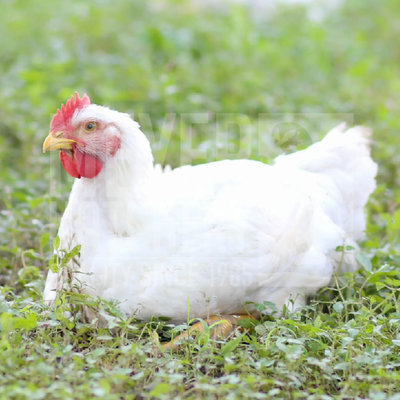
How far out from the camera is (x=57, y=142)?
2.87 meters

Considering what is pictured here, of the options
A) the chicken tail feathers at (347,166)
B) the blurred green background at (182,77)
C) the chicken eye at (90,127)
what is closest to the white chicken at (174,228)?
the chicken eye at (90,127)

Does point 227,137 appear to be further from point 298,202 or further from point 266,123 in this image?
point 298,202

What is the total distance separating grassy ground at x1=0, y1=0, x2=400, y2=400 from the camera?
2279 millimetres

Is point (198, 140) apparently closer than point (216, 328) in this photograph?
No

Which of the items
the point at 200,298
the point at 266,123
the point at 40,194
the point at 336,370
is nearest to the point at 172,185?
the point at 200,298

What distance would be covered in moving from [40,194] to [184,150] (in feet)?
4.05

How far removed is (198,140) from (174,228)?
2.47 meters

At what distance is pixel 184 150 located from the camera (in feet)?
15.6

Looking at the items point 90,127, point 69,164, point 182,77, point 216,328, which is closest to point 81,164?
point 69,164

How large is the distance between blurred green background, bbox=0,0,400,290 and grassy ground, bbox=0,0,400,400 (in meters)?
0.02

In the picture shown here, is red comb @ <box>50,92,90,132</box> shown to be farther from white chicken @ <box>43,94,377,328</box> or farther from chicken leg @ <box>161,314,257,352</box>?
chicken leg @ <box>161,314,257,352</box>

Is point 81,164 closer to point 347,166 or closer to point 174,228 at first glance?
point 174,228

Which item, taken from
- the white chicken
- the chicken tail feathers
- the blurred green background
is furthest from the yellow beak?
the chicken tail feathers

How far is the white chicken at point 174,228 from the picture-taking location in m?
2.74
